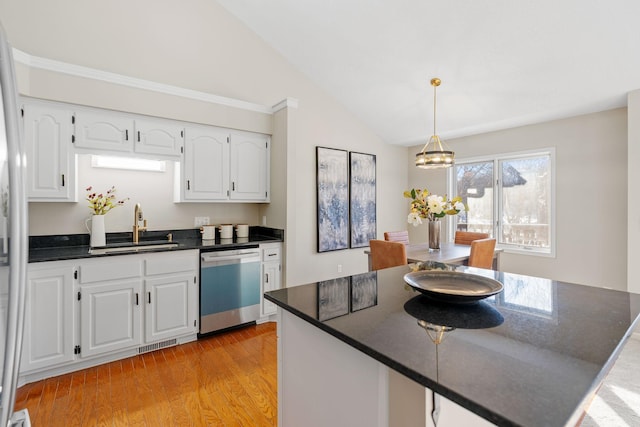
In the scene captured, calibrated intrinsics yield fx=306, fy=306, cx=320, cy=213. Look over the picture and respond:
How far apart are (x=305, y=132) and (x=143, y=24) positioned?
7.10ft

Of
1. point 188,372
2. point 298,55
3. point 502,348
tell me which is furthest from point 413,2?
point 188,372

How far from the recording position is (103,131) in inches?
108

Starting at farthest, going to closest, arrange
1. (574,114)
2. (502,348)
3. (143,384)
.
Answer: (574,114) → (143,384) → (502,348)

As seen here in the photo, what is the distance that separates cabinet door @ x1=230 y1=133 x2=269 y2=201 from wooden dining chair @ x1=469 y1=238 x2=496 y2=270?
2329 mm

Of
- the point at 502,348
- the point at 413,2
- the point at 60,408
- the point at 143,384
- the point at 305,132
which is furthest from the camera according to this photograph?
the point at 305,132

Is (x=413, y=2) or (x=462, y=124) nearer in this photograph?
(x=413, y=2)

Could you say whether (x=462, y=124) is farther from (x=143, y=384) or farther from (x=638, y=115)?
(x=143, y=384)

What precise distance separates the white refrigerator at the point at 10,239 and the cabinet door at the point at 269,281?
2.70m

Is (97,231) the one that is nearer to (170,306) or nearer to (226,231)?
(170,306)

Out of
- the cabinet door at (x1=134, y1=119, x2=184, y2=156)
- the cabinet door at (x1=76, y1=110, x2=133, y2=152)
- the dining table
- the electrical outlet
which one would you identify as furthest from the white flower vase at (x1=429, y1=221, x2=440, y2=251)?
the cabinet door at (x1=76, y1=110, x2=133, y2=152)

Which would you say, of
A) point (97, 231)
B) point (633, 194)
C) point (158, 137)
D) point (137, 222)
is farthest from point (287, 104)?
point (633, 194)

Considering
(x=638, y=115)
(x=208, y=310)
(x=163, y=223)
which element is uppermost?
(x=638, y=115)

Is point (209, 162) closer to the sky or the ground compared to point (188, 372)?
closer to the sky

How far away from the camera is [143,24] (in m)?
3.21
